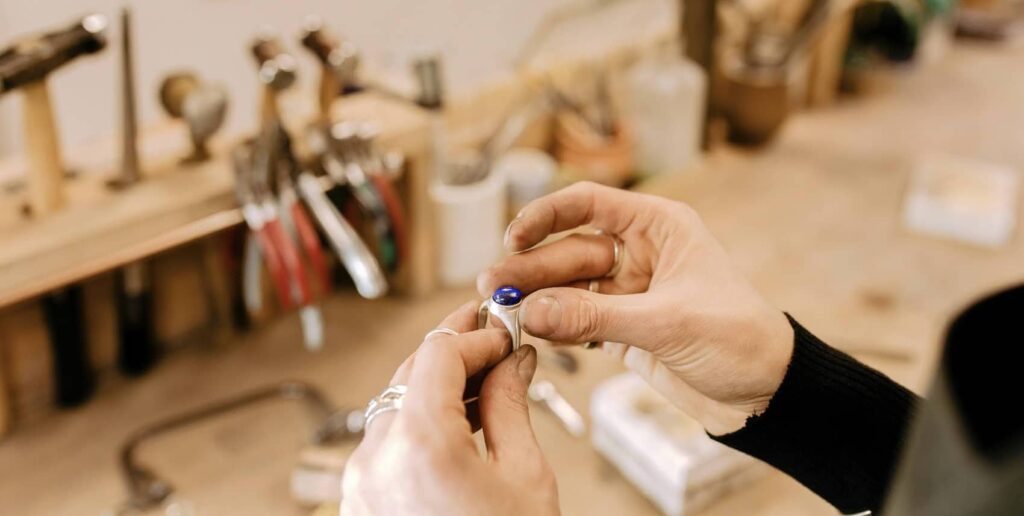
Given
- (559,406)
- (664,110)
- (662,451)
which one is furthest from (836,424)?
(664,110)

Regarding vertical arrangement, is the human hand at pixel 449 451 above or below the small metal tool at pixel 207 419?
above

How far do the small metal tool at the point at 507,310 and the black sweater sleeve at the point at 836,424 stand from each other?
0.72 ft

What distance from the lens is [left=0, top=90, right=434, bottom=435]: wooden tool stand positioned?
89cm

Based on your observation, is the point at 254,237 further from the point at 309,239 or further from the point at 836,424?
the point at 836,424

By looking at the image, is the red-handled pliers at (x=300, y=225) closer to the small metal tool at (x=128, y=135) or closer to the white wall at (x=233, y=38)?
the small metal tool at (x=128, y=135)

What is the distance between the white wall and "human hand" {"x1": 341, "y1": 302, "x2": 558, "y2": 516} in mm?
914

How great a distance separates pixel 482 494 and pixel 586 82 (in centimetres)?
120

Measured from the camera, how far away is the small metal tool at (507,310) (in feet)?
2.00

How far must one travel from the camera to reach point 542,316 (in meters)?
0.62

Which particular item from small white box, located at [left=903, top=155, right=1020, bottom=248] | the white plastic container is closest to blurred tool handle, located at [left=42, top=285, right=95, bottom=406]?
the white plastic container

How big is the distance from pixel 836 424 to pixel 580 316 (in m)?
0.22

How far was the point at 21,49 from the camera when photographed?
34.4 inches

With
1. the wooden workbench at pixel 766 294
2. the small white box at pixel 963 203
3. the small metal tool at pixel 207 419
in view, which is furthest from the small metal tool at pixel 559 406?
the small white box at pixel 963 203

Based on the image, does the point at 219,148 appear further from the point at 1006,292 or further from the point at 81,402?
the point at 1006,292
